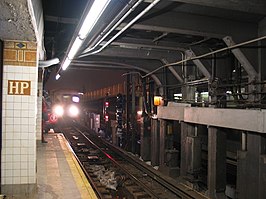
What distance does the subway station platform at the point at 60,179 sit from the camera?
179 inches

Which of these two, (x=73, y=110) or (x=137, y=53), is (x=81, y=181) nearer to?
(x=137, y=53)

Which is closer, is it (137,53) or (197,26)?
(197,26)

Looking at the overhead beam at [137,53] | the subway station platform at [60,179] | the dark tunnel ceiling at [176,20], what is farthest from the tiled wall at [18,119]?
the overhead beam at [137,53]

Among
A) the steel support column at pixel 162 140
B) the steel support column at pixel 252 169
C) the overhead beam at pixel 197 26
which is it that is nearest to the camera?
the steel support column at pixel 252 169

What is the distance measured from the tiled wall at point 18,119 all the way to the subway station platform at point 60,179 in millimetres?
427

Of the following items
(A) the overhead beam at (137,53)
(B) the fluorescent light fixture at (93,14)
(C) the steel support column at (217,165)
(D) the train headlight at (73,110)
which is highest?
(A) the overhead beam at (137,53)

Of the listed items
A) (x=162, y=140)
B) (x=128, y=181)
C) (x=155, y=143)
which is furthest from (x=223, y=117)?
(x=155, y=143)

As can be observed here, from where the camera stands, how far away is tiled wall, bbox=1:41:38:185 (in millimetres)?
4484

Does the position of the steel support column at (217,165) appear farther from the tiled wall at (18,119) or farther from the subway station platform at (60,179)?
the tiled wall at (18,119)

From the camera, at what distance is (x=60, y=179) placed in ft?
17.8

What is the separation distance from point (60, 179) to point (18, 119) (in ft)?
5.12

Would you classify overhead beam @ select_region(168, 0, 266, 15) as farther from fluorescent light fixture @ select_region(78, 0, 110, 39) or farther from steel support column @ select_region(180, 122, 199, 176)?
steel support column @ select_region(180, 122, 199, 176)

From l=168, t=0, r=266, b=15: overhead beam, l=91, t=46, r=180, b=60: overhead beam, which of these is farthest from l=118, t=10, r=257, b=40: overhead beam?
l=91, t=46, r=180, b=60: overhead beam

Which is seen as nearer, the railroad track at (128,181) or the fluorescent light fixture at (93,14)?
the fluorescent light fixture at (93,14)
